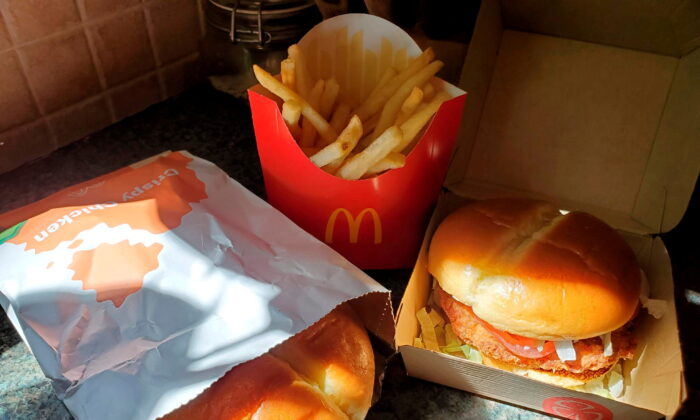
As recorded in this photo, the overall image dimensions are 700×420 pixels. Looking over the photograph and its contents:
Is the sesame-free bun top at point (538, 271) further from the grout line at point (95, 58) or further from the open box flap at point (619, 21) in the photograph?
the grout line at point (95, 58)

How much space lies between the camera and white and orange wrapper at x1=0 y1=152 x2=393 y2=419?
0.72 meters

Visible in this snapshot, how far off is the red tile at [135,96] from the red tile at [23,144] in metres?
0.22

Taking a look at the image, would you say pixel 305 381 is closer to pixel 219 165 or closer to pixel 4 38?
pixel 219 165

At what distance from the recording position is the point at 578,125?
1213mm

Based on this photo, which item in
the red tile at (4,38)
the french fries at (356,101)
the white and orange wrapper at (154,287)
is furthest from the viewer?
the red tile at (4,38)

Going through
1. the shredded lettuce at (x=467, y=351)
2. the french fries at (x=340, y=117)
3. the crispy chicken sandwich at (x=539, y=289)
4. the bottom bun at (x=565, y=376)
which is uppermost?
the french fries at (x=340, y=117)

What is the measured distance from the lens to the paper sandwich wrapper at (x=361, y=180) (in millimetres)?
1017

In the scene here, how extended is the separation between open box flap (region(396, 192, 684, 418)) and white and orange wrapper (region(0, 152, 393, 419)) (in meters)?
0.10

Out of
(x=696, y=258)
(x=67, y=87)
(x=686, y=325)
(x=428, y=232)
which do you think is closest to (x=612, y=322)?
(x=686, y=325)

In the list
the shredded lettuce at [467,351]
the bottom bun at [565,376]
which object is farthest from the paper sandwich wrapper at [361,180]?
the bottom bun at [565,376]

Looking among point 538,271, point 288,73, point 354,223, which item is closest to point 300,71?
point 288,73

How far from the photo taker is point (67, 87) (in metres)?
1.45

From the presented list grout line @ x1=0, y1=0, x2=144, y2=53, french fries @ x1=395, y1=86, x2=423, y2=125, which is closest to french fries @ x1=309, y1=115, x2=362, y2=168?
french fries @ x1=395, y1=86, x2=423, y2=125

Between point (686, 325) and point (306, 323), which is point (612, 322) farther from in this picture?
point (306, 323)
